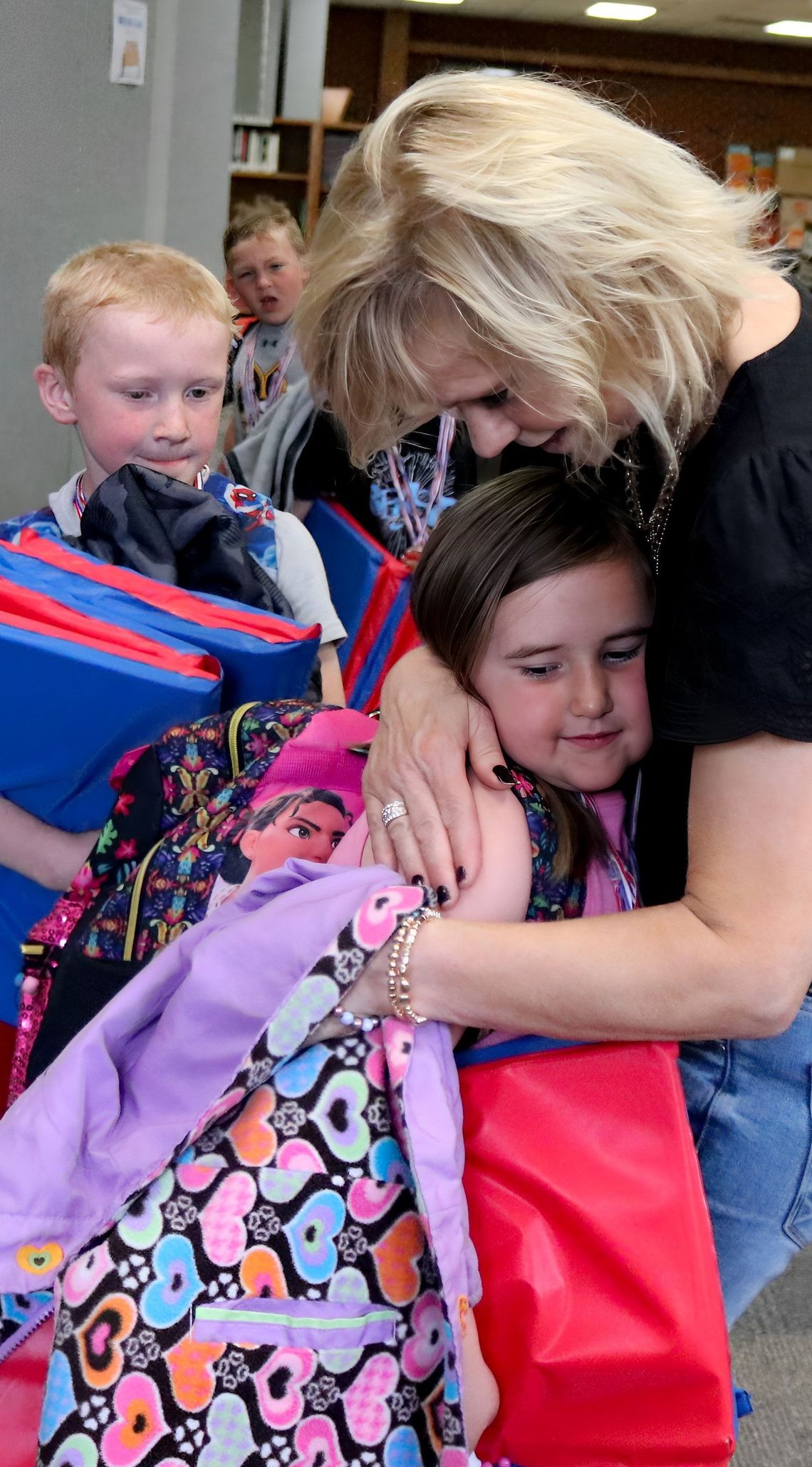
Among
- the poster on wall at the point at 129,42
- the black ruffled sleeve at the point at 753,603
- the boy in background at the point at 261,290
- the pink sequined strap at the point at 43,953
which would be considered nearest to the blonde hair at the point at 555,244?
the black ruffled sleeve at the point at 753,603

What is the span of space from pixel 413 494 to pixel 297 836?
193 cm

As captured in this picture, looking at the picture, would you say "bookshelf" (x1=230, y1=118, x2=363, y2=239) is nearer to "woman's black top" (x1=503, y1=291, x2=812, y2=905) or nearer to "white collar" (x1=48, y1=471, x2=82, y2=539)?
"white collar" (x1=48, y1=471, x2=82, y2=539)

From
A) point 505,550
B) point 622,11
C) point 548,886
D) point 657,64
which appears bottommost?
point 548,886

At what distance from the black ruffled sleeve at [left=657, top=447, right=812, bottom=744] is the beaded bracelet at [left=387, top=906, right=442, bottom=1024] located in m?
0.30

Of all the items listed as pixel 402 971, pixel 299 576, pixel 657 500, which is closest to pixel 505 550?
pixel 657 500

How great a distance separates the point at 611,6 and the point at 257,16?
15.2 feet

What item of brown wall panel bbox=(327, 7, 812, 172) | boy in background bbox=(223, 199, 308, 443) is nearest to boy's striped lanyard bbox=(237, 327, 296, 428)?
boy in background bbox=(223, 199, 308, 443)

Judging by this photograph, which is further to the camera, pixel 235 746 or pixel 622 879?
pixel 235 746

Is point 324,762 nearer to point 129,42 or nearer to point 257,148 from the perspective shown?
point 129,42

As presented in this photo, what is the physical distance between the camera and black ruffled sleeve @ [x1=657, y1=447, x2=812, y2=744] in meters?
0.99

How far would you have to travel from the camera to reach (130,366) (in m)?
1.94

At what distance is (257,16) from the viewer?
7.83m

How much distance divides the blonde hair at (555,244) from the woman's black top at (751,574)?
53 mm

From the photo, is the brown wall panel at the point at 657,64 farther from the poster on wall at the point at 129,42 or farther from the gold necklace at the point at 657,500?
the gold necklace at the point at 657,500
